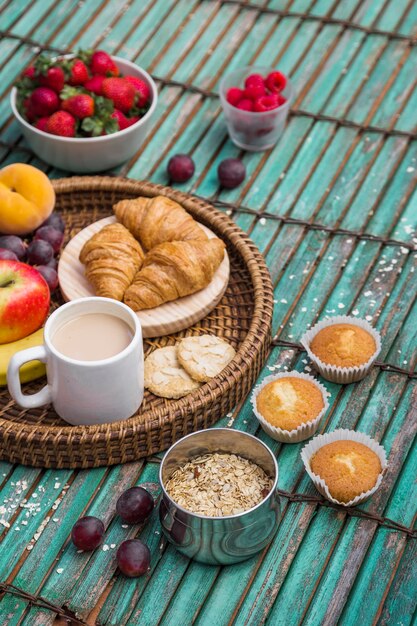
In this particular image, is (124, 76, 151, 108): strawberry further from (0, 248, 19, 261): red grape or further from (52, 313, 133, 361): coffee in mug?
(52, 313, 133, 361): coffee in mug

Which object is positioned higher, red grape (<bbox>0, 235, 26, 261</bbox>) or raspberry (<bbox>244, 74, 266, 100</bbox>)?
red grape (<bbox>0, 235, 26, 261</bbox>)

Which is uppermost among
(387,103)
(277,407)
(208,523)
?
(208,523)

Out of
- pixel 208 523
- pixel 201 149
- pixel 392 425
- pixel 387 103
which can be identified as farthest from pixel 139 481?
pixel 387 103

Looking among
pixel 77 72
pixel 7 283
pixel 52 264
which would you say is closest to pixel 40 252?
pixel 52 264

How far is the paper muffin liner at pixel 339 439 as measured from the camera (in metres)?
1.52

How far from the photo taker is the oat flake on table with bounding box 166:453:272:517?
1447 mm

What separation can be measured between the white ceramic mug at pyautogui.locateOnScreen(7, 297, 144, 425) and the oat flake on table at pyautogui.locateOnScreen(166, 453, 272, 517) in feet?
0.54

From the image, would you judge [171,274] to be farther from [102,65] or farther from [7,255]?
[102,65]

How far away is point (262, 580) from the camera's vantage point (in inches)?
57.1

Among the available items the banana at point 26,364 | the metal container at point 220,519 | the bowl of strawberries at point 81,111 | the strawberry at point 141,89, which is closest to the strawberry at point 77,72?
the bowl of strawberries at point 81,111

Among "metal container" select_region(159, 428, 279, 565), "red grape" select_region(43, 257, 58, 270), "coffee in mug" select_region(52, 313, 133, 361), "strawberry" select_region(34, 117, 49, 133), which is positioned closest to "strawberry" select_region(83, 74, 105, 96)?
"strawberry" select_region(34, 117, 49, 133)

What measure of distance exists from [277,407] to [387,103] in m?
1.09

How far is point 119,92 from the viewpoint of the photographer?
2.10m

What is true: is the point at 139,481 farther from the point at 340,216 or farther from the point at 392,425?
the point at 340,216
